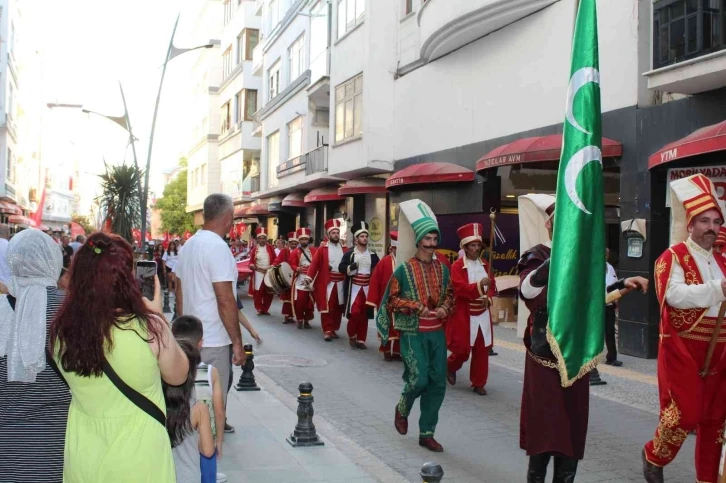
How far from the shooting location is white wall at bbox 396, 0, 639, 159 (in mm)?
12297

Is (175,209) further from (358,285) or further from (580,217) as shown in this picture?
(580,217)

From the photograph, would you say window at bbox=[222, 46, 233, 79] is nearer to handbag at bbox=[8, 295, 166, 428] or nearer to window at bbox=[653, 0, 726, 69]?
window at bbox=[653, 0, 726, 69]

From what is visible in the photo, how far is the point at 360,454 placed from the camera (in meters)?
6.24

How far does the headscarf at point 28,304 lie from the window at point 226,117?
135 feet

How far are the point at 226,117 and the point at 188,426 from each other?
140ft

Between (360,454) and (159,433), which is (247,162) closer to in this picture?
(360,454)

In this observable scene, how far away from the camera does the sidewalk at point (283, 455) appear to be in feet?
17.9

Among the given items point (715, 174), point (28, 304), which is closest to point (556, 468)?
point (28, 304)

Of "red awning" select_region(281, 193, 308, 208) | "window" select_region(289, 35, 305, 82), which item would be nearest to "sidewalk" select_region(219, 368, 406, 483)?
"red awning" select_region(281, 193, 308, 208)

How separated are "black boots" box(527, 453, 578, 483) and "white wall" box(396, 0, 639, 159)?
8795 millimetres

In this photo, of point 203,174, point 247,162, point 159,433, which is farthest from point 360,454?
point 203,174

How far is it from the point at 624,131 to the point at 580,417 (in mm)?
8644

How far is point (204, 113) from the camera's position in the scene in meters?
50.7

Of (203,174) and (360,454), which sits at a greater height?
(203,174)
